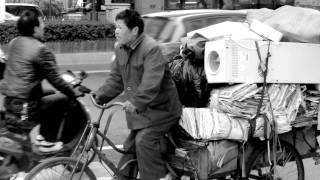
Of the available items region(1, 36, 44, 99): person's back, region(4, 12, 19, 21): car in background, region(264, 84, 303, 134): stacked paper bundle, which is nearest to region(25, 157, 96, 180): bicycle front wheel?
region(1, 36, 44, 99): person's back

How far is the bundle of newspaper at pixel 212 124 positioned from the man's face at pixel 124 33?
752 mm

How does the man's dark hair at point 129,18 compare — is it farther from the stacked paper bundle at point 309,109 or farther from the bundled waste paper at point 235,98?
the stacked paper bundle at point 309,109

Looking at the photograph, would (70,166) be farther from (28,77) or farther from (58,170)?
(28,77)

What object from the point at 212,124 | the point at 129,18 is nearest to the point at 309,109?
the point at 212,124

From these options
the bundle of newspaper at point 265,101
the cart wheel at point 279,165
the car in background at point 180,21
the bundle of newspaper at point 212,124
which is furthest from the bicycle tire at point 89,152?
the car in background at point 180,21

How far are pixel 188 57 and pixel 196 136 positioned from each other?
76cm

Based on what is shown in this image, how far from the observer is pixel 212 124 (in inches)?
174

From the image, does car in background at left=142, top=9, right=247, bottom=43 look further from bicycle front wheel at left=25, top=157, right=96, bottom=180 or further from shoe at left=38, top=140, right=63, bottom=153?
bicycle front wheel at left=25, top=157, right=96, bottom=180

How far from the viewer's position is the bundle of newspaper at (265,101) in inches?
177

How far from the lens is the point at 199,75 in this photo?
4.78 m

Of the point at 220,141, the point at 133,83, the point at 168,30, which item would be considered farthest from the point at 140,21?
the point at 168,30

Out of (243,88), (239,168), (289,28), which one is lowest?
(239,168)

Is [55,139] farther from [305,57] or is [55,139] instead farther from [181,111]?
[305,57]

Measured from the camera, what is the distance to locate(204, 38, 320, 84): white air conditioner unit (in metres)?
4.43
